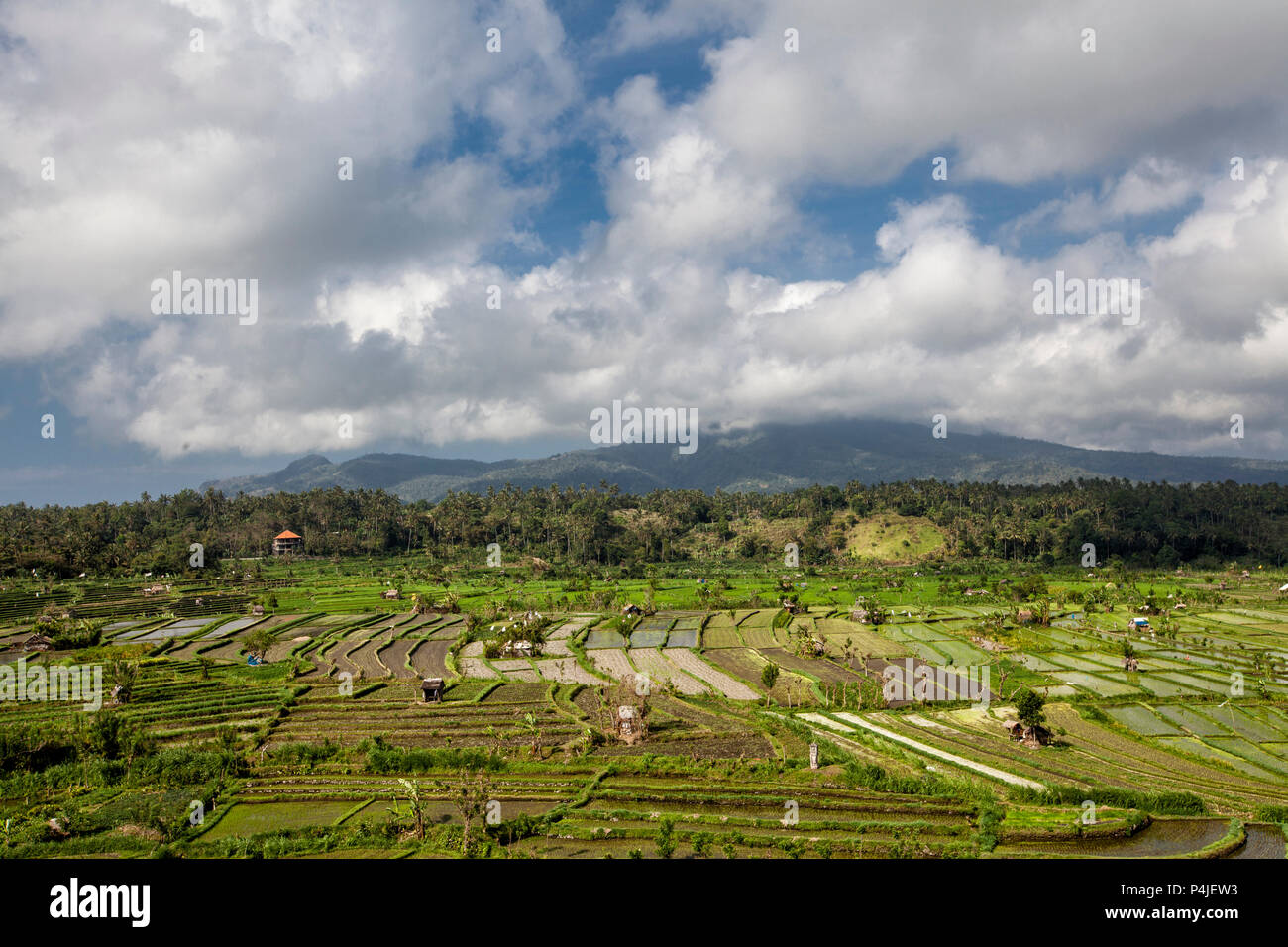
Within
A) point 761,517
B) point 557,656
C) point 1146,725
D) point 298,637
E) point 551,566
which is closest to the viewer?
point 1146,725

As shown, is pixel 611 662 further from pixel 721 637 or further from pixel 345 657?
pixel 345 657

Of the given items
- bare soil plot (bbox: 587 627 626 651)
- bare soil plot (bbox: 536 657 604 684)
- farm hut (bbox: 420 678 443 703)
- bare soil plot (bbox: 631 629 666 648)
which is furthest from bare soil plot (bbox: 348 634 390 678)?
bare soil plot (bbox: 631 629 666 648)

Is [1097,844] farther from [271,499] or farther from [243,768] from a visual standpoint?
[271,499]

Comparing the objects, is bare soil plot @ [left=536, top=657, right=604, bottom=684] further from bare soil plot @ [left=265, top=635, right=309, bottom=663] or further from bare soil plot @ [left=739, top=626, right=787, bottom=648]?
bare soil plot @ [left=265, top=635, right=309, bottom=663]

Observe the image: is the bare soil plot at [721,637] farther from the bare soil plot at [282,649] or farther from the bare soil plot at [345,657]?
the bare soil plot at [282,649]

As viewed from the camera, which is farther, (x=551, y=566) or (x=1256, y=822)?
(x=551, y=566)
